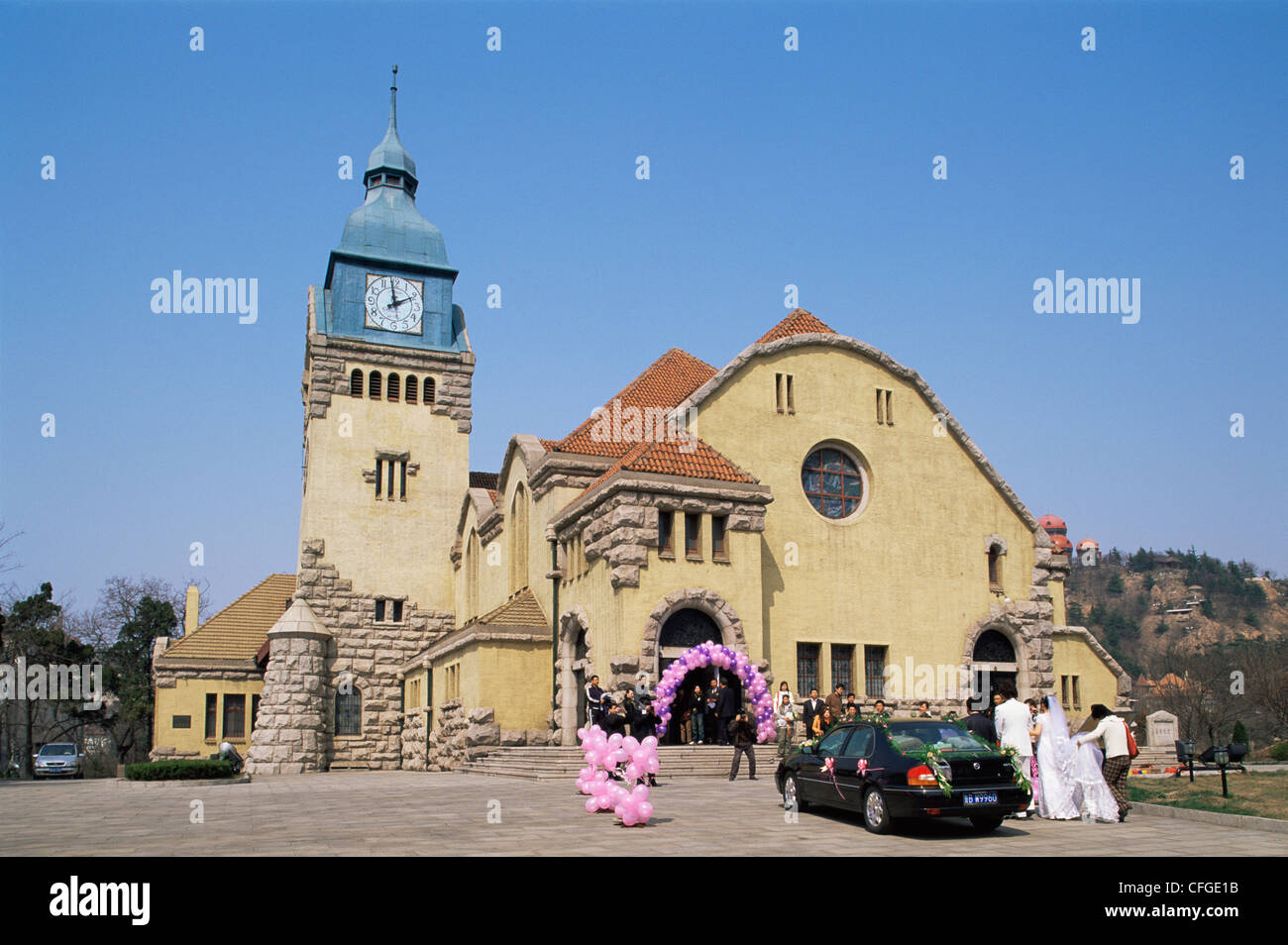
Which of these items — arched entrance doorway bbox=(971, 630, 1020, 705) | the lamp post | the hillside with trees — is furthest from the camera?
the hillside with trees

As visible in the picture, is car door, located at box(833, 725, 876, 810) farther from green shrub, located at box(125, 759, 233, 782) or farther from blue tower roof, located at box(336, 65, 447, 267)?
blue tower roof, located at box(336, 65, 447, 267)

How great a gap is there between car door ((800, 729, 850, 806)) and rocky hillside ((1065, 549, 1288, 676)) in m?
111

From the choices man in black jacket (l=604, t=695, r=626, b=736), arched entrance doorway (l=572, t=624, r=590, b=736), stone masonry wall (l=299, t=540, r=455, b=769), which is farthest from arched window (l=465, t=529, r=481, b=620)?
man in black jacket (l=604, t=695, r=626, b=736)

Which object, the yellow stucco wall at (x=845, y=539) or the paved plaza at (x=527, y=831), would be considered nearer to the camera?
the paved plaza at (x=527, y=831)

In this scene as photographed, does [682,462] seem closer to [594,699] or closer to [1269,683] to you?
[594,699]

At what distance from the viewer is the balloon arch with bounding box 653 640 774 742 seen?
24141 millimetres

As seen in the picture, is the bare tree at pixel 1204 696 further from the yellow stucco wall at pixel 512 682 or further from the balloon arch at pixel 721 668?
the yellow stucco wall at pixel 512 682

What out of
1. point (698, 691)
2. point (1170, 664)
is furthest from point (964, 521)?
point (1170, 664)

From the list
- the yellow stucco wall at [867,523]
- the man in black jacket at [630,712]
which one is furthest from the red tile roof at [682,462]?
the man in black jacket at [630,712]

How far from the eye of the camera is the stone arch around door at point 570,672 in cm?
2723

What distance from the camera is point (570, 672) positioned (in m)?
28.0

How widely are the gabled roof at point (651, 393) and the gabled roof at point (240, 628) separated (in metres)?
16.1

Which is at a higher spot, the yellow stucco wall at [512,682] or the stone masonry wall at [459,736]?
the yellow stucco wall at [512,682]
